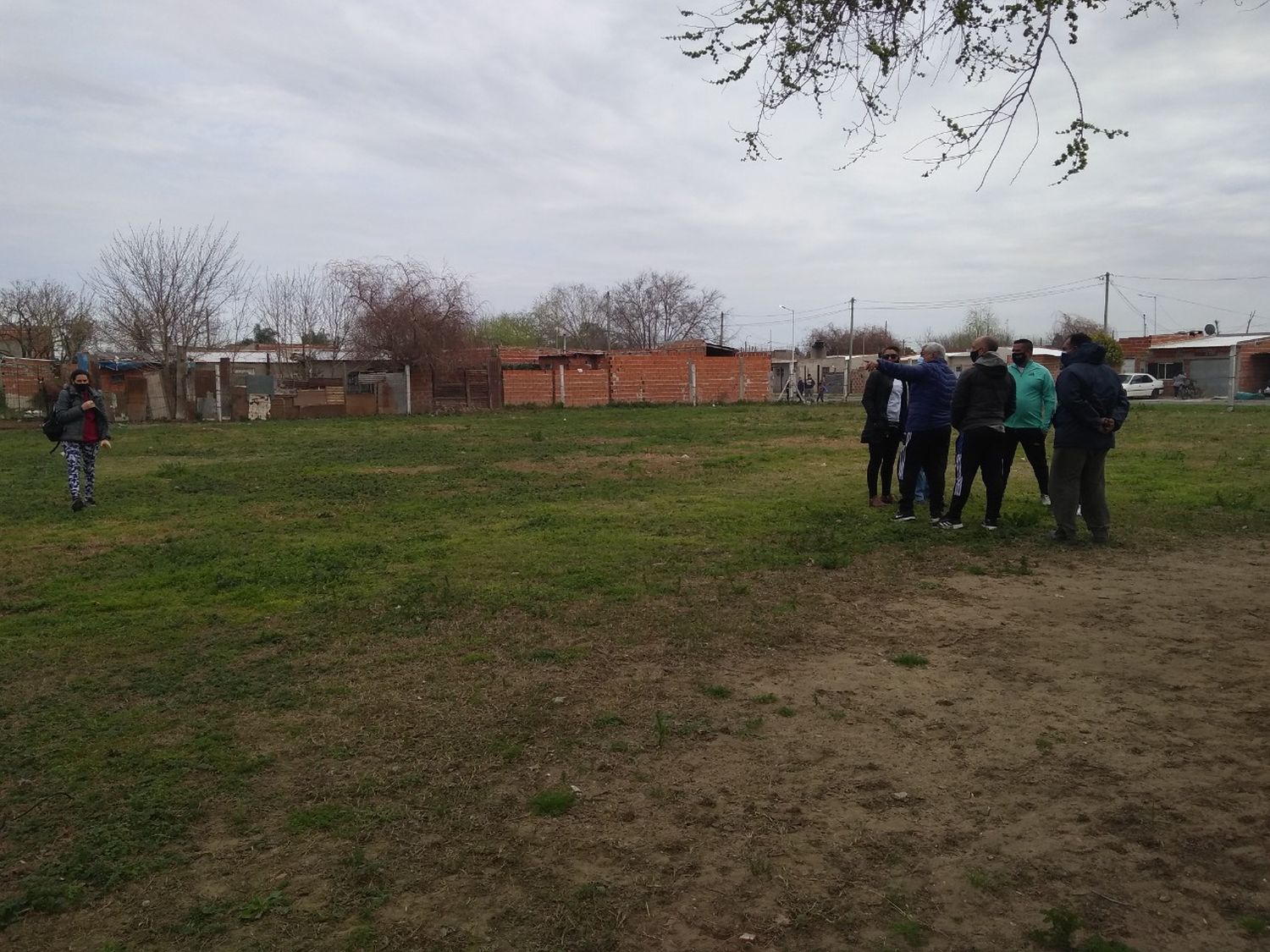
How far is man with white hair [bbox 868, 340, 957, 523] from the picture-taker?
855 centimetres

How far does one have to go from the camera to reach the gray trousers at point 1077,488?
7.73 meters

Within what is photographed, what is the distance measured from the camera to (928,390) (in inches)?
341

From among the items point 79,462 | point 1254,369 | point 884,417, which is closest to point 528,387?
point 79,462

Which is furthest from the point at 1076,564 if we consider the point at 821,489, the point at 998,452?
the point at 821,489

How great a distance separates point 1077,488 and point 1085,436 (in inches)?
17.9

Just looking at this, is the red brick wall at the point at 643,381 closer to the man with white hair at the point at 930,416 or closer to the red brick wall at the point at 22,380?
the red brick wall at the point at 22,380

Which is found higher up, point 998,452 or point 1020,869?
point 998,452

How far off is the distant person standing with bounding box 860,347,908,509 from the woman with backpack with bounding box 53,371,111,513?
8642 mm

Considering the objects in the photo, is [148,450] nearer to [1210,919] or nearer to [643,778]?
[643,778]

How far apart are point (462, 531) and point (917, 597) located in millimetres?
4539

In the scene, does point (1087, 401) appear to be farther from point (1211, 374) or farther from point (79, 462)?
point (1211, 374)

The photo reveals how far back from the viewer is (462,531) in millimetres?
9016

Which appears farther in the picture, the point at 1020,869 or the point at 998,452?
the point at 998,452

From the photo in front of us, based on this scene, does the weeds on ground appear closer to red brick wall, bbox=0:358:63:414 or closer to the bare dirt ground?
the bare dirt ground
